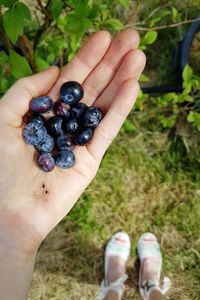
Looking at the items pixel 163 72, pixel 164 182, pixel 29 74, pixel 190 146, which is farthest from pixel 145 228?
pixel 29 74

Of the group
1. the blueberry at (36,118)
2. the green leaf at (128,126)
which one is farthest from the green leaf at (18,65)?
the green leaf at (128,126)

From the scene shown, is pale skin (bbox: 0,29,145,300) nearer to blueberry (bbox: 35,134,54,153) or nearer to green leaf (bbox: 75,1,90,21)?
blueberry (bbox: 35,134,54,153)

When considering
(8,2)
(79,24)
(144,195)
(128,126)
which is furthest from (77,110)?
(144,195)

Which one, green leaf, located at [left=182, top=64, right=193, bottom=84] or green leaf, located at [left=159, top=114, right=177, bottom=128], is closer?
green leaf, located at [left=182, top=64, right=193, bottom=84]

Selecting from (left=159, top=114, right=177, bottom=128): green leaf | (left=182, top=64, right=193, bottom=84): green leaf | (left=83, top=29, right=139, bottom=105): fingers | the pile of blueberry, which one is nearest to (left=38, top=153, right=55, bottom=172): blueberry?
the pile of blueberry

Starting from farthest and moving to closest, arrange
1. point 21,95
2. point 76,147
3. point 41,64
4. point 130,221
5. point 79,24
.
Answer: point 130,221
point 41,64
point 76,147
point 21,95
point 79,24

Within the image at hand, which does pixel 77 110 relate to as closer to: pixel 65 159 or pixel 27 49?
pixel 65 159

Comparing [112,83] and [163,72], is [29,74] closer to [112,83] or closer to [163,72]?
[112,83]

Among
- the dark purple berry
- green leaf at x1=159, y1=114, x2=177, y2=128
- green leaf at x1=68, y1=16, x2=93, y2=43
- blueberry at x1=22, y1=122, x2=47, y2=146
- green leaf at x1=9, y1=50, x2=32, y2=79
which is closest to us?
green leaf at x1=68, y1=16, x2=93, y2=43
